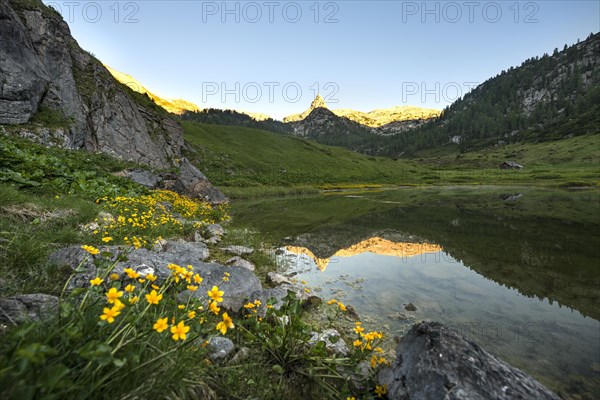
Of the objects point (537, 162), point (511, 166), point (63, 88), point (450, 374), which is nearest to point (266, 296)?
point (450, 374)

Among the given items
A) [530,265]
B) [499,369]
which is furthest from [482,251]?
[499,369]

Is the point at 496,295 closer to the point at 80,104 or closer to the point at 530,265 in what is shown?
the point at 530,265

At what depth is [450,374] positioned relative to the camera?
11.4ft

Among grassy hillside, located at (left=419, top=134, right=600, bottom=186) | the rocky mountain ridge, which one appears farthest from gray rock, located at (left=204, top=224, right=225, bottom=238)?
grassy hillside, located at (left=419, top=134, right=600, bottom=186)

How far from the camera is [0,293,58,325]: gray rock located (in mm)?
2686

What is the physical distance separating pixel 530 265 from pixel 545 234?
836 centimetres

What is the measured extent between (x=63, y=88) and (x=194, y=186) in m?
17.2

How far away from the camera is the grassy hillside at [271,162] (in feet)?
234

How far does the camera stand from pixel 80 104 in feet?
106

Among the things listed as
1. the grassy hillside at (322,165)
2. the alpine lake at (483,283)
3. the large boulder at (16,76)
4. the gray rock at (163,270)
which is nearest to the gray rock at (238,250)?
the alpine lake at (483,283)

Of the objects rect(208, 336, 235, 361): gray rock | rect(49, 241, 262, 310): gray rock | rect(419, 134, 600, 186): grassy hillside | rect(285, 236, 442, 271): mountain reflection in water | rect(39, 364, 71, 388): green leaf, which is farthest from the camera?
rect(419, 134, 600, 186): grassy hillside

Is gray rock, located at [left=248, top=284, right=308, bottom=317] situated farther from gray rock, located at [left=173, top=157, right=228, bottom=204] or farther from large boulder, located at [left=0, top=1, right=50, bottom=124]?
large boulder, located at [left=0, top=1, right=50, bottom=124]

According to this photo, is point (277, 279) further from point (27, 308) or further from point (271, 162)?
point (271, 162)

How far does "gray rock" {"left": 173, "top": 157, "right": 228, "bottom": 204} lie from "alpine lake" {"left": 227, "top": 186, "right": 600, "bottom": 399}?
1429cm
